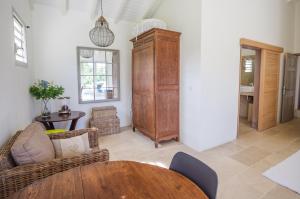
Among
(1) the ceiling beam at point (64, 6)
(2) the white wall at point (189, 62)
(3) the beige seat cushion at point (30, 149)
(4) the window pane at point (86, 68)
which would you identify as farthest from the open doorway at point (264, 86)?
(3) the beige seat cushion at point (30, 149)

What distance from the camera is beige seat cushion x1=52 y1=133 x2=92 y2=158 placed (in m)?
1.82

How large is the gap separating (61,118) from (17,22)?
1595 mm

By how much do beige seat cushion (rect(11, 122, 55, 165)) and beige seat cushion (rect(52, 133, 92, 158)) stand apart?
165 mm

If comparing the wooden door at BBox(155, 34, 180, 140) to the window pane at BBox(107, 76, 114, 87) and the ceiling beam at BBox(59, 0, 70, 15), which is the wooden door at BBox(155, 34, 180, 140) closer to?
the window pane at BBox(107, 76, 114, 87)

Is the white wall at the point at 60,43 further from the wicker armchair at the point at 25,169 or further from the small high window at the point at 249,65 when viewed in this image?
the small high window at the point at 249,65

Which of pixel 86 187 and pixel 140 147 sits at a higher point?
pixel 86 187

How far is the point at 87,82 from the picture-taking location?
418cm

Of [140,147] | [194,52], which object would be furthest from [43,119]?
[194,52]

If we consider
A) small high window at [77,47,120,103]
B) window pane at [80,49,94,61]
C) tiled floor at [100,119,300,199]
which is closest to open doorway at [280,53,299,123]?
tiled floor at [100,119,300,199]

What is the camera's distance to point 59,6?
3.69 meters

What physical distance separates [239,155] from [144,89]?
2112mm

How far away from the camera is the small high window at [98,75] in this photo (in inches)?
161

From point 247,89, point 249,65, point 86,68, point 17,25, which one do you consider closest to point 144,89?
point 86,68

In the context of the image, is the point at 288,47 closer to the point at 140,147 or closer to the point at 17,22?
the point at 140,147
